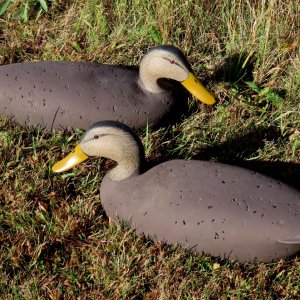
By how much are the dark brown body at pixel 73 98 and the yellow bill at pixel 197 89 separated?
0.19 m

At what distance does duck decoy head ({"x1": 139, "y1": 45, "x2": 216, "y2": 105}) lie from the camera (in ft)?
14.0

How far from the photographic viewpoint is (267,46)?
4.99 metres

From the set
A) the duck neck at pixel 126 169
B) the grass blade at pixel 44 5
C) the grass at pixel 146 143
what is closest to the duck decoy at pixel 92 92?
the grass at pixel 146 143

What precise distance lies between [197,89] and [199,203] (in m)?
1.12

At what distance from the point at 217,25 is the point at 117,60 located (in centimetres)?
83

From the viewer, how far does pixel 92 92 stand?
430cm

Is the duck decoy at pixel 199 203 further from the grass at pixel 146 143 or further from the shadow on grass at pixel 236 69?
the shadow on grass at pixel 236 69

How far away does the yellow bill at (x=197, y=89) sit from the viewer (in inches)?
172

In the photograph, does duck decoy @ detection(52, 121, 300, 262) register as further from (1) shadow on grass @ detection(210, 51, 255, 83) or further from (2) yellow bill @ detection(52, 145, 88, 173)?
(1) shadow on grass @ detection(210, 51, 255, 83)

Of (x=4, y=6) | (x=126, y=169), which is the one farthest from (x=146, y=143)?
(x=4, y=6)

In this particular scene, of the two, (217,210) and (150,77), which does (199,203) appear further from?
(150,77)

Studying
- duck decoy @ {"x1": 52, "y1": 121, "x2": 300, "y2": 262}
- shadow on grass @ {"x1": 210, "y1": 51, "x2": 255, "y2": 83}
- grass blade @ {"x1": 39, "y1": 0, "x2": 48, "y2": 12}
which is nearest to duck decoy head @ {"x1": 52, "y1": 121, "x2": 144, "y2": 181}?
duck decoy @ {"x1": 52, "y1": 121, "x2": 300, "y2": 262}

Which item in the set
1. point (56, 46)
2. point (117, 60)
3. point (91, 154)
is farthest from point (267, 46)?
point (91, 154)

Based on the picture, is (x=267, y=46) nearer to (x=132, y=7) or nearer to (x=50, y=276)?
(x=132, y=7)
